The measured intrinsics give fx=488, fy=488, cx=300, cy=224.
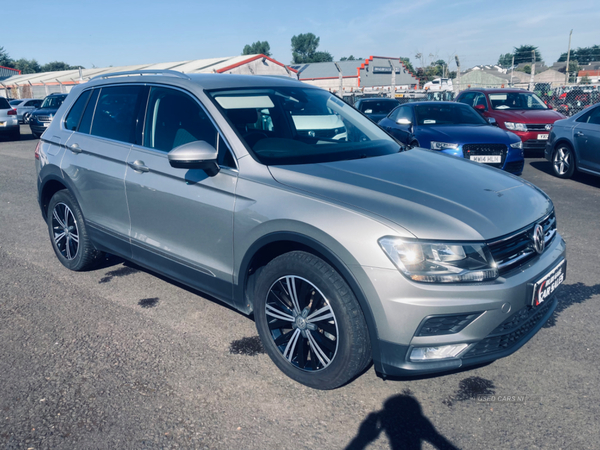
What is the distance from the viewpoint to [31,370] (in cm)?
309

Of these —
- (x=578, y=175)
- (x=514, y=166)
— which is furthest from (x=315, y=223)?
(x=578, y=175)

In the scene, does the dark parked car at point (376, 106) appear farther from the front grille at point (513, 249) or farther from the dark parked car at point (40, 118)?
the front grille at point (513, 249)

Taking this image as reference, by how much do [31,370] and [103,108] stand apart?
7.32ft

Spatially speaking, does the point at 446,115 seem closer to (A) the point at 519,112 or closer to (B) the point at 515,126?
(B) the point at 515,126

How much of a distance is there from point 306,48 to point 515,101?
12115 centimetres

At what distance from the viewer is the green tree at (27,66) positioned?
110312 mm

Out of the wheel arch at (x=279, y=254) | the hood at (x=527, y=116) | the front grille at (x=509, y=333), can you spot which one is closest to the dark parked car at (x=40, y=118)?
the hood at (x=527, y=116)

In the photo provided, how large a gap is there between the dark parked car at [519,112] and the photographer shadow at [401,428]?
10327mm

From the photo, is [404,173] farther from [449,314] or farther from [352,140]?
[449,314]

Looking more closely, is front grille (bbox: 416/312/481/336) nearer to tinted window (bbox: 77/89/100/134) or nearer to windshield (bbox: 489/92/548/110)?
tinted window (bbox: 77/89/100/134)

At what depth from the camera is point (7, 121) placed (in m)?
18.4

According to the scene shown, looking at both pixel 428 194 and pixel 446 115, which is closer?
pixel 428 194

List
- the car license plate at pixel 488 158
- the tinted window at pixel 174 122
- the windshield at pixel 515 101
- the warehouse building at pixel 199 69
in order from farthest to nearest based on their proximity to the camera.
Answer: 1. the warehouse building at pixel 199 69
2. the windshield at pixel 515 101
3. the car license plate at pixel 488 158
4. the tinted window at pixel 174 122

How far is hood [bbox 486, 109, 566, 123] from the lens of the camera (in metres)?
11.6
